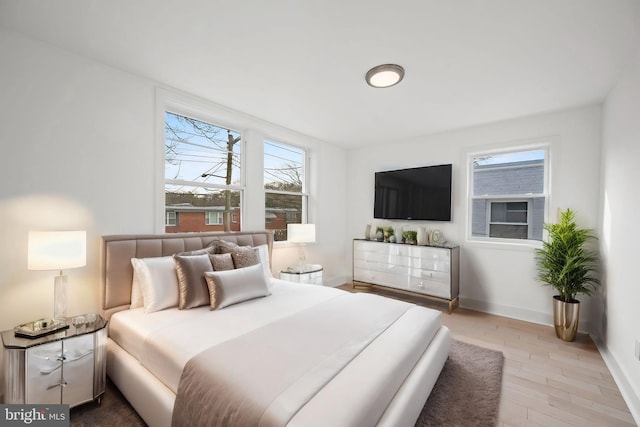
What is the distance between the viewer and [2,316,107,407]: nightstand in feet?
5.31

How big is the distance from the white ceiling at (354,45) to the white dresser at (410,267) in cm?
196

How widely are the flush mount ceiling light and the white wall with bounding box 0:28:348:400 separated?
6.77ft

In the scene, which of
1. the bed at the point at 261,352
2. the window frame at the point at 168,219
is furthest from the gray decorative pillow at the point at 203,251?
the window frame at the point at 168,219

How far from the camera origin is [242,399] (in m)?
1.22

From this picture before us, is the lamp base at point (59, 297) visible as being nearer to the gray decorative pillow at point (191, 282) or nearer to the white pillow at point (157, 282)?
the white pillow at point (157, 282)

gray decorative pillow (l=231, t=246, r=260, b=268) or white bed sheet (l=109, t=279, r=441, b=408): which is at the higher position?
gray decorative pillow (l=231, t=246, r=260, b=268)

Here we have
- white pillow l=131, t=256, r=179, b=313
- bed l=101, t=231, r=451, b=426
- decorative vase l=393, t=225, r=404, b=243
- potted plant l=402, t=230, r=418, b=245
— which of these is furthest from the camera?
decorative vase l=393, t=225, r=404, b=243

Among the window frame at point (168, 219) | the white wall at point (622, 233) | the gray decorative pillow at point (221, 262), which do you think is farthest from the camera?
the window frame at point (168, 219)

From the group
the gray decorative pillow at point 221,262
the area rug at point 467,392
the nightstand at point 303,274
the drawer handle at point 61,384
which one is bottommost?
the area rug at point 467,392

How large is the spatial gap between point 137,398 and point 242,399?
3.39ft

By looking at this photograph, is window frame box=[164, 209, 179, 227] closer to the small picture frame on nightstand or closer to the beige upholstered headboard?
the beige upholstered headboard

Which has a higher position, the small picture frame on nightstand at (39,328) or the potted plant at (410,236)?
the potted plant at (410,236)

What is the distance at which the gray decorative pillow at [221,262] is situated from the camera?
2.49 meters

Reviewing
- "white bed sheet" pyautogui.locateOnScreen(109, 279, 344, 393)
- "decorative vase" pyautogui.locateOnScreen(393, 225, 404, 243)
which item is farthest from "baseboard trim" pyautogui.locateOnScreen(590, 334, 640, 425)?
"decorative vase" pyautogui.locateOnScreen(393, 225, 404, 243)
